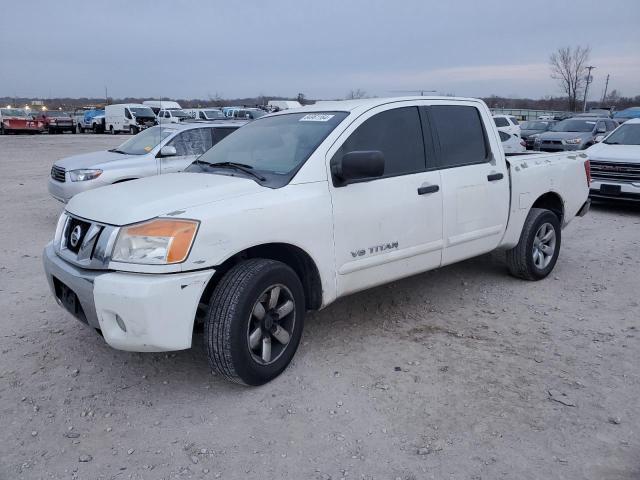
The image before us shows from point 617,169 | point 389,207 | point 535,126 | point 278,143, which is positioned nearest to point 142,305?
point 278,143

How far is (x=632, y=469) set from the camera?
8.77ft

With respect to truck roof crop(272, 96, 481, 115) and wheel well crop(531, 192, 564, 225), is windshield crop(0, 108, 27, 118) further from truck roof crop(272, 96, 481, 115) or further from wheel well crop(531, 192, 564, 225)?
wheel well crop(531, 192, 564, 225)

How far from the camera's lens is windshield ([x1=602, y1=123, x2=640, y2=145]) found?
33.5 ft

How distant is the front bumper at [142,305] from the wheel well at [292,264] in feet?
1.22

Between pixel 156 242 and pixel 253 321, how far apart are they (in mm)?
772

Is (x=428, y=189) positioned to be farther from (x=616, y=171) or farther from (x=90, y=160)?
(x=616, y=171)

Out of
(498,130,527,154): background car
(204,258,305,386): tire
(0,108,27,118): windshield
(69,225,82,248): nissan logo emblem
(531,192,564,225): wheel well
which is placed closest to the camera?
(204,258,305,386): tire

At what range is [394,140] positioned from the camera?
13.7ft

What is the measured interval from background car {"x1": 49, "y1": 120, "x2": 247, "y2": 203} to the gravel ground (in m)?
3.20

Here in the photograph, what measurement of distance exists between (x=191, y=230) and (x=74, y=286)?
2.64 feet

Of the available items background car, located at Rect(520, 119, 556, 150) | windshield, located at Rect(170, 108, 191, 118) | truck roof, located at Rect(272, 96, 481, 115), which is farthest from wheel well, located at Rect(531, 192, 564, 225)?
windshield, located at Rect(170, 108, 191, 118)

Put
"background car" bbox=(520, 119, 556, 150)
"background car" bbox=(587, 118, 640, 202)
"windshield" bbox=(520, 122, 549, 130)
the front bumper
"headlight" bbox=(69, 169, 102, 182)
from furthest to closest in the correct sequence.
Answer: "windshield" bbox=(520, 122, 549, 130), "background car" bbox=(520, 119, 556, 150), "background car" bbox=(587, 118, 640, 202), "headlight" bbox=(69, 169, 102, 182), the front bumper

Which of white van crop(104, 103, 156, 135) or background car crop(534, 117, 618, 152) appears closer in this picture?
background car crop(534, 117, 618, 152)

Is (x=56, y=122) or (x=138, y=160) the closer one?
(x=138, y=160)
